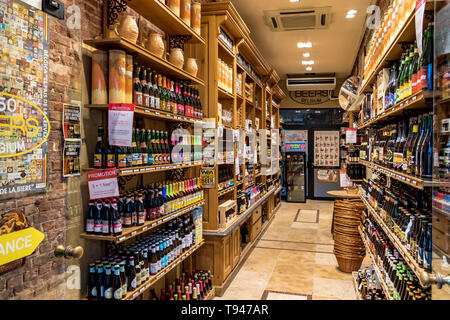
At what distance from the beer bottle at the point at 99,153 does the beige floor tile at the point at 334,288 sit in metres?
3.00

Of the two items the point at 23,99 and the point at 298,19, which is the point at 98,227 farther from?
the point at 298,19

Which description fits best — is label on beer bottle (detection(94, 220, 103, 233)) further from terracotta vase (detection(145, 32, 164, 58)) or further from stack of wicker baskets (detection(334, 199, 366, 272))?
stack of wicker baskets (detection(334, 199, 366, 272))

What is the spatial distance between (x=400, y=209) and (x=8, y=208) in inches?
95.5

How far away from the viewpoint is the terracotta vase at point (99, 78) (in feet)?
7.61

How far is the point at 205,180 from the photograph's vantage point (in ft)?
13.0

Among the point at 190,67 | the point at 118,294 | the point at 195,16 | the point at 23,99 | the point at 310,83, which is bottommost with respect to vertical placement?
the point at 118,294

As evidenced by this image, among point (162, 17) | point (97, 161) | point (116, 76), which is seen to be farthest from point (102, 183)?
point (162, 17)

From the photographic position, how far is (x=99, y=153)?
7.65 ft

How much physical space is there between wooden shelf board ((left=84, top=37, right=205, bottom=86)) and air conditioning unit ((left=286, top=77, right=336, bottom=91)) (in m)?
7.59

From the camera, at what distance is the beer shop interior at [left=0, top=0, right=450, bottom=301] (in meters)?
1.72

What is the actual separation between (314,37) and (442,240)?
655 cm

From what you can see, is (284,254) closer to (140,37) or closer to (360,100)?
(360,100)

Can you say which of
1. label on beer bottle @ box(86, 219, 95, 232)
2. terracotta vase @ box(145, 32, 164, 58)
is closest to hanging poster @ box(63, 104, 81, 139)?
label on beer bottle @ box(86, 219, 95, 232)

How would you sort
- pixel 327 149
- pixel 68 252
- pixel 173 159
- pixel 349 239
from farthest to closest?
pixel 327 149 → pixel 349 239 → pixel 173 159 → pixel 68 252
